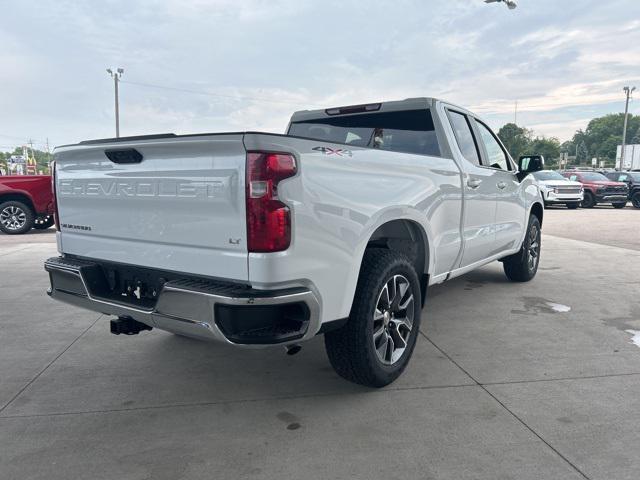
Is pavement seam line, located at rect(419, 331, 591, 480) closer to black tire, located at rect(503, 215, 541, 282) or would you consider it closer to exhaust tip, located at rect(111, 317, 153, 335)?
exhaust tip, located at rect(111, 317, 153, 335)

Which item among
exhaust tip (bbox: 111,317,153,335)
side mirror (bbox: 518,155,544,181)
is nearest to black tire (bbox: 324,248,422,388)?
exhaust tip (bbox: 111,317,153,335)

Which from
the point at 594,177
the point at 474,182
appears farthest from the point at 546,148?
the point at 474,182

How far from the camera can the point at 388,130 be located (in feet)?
14.6

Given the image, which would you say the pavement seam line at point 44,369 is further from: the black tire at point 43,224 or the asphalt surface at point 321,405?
the black tire at point 43,224

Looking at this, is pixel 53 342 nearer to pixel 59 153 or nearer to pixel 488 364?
pixel 59 153

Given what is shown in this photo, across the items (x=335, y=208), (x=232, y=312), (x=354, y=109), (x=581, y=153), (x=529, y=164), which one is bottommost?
(x=232, y=312)

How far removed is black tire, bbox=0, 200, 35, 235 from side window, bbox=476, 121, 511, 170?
414 inches

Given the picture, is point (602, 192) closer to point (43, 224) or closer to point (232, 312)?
point (43, 224)

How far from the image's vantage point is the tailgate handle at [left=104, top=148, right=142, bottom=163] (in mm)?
2812

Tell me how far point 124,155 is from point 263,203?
105 centimetres

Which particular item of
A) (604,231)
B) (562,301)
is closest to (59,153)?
(562,301)

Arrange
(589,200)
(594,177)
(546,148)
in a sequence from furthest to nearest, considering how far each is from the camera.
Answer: (546,148)
(594,177)
(589,200)

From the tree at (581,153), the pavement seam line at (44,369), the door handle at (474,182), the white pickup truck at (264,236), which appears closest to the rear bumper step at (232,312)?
the white pickup truck at (264,236)

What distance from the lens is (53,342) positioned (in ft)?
14.0
